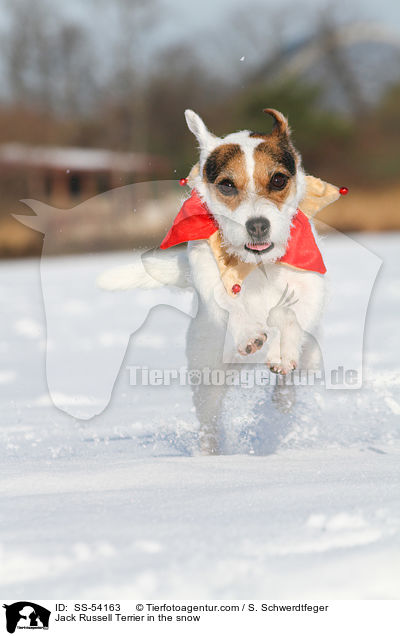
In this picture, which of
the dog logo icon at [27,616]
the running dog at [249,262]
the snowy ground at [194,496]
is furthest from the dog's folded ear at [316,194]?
the dog logo icon at [27,616]

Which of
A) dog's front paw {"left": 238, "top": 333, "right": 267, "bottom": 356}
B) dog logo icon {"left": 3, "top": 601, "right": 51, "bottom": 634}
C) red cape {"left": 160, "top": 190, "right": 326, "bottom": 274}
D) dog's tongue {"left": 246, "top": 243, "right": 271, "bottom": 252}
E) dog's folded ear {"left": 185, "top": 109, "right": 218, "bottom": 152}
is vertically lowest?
dog logo icon {"left": 3, "top": 601, "right": 51, "bottom": 634}

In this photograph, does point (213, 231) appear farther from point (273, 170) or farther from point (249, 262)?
point (273, 170)

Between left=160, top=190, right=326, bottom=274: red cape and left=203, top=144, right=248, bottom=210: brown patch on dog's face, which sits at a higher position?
left=203, top=144, right=248, bottom=210: brown patch on dog's face

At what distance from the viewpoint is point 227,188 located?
3570 millimetres

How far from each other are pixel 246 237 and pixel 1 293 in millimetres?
8670

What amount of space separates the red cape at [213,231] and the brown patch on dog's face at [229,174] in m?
0.16

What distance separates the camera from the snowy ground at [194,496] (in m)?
2.32

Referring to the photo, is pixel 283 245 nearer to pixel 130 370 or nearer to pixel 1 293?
pixel 130 370

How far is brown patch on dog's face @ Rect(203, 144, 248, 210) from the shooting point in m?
3.54

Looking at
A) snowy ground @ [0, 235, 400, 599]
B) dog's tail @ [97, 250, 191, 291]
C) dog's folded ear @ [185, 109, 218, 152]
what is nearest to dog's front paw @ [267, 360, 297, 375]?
snowy ground @ [0, 235, 400, 599]

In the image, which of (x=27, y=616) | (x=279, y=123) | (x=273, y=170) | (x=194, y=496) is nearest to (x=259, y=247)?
(x=273, y=170)

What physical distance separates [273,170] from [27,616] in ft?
7.02

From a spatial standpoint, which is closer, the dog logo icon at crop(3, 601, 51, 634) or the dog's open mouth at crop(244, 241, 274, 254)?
the dog logo icon at crop(3, 601, 51, 634)

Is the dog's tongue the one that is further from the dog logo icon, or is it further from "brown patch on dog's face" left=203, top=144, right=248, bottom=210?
the dog logo icon
